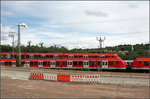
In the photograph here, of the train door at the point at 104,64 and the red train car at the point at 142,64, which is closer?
the red train car at the point at 142,64

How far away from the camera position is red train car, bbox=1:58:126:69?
2710 cm

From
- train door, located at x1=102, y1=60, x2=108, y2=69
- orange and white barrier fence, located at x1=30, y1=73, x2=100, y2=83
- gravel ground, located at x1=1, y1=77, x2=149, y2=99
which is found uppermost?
train door, located at x1=102, y1=60, x2=108, y2=69

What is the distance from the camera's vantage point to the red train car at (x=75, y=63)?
27.1 m

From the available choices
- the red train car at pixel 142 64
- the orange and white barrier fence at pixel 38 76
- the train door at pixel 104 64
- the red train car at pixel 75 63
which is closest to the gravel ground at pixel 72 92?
the orange and white barrier fence at pixel 38 76

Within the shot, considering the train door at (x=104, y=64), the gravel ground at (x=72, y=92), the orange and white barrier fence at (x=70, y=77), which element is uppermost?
the train door at (x=104, y=64)

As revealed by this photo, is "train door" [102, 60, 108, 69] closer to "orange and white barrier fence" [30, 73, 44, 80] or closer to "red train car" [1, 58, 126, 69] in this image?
"red train car" [1, 58, 126, 69]

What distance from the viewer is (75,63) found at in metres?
29.4

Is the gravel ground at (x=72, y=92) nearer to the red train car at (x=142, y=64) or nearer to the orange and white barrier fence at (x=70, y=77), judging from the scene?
the orange and white barrier fence at (x=70, y=77)

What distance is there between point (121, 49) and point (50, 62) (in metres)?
101

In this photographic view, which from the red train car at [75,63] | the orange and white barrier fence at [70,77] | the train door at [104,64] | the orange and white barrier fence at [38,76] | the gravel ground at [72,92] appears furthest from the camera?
the train door at [104,64]

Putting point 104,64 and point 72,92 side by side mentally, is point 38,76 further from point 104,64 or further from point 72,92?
point 104,64

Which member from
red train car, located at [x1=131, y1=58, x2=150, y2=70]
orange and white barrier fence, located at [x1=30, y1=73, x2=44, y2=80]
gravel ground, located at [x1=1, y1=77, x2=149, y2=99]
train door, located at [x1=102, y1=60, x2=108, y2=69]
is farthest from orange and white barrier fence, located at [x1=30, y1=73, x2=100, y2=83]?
red train car, located at [x1=131, y1=58, x2=150, y2=70]

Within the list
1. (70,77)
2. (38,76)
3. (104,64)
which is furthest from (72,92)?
(104,64)

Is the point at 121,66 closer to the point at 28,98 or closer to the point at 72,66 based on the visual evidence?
the point at 72,66
